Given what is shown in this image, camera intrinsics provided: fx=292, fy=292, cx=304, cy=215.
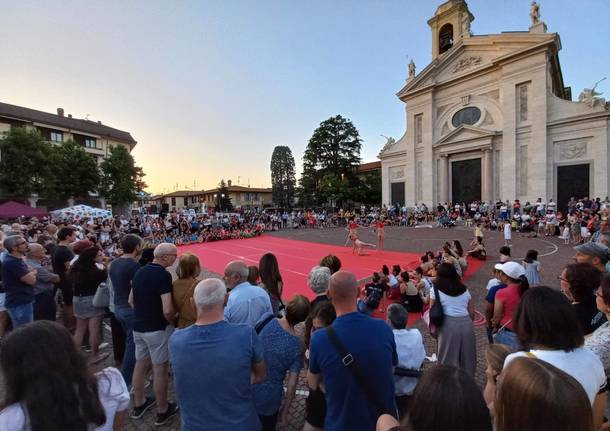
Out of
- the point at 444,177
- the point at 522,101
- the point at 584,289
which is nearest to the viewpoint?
the point at 584,289

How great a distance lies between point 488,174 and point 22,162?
46057mm

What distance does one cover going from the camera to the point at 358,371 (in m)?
1.96

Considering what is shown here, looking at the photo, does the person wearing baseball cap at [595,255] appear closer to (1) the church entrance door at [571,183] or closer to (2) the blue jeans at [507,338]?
(2) the blue jeans at [507,338]

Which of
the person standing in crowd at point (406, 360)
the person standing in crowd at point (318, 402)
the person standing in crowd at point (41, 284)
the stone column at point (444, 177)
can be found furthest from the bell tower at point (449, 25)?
the person standing in crowd at point (41, 284)

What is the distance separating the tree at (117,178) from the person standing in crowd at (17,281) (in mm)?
39866

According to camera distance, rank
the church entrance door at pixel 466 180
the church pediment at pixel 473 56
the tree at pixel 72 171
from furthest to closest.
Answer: the tree at pixel 72 171
the church entrance door at pixel 466 180
the church pediment at pixel 473 56

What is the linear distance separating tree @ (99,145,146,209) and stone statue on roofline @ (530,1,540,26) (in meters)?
46.5

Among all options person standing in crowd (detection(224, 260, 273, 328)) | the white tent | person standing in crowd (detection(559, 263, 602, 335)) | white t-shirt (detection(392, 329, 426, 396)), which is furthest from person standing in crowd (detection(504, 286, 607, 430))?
the white tent

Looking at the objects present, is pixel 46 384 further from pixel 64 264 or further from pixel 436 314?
pixel 64 264

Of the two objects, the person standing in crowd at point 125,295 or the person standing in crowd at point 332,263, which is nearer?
the person standing in crowd at point 125,295

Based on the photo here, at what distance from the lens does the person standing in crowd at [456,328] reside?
3408mm

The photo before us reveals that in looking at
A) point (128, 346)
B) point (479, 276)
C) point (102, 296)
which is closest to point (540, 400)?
point (128, 346)

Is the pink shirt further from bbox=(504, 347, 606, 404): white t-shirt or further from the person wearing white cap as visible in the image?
bbox=(504, 347, 606, 404): white t-shirt

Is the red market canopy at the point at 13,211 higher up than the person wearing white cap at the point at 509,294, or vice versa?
the red market canopy at the point at 13,211
